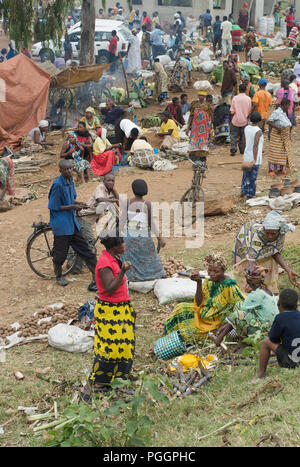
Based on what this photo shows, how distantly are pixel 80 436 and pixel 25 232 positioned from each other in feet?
18.7

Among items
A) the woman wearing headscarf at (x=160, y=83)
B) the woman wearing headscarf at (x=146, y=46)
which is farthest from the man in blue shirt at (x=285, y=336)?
the woman wearing headscarf at (x=146, y=46)

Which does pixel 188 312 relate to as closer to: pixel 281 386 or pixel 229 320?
pixel 229 320

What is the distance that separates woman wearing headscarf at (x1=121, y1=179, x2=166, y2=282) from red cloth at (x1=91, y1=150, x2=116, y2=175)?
4097 mm

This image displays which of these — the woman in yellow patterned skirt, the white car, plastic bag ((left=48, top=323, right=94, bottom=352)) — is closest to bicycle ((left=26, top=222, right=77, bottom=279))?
plastic bag ((left=48, top=323, right=94, bottom=352))

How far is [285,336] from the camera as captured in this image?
4.18 metres

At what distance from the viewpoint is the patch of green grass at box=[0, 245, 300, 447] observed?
349 centimetres

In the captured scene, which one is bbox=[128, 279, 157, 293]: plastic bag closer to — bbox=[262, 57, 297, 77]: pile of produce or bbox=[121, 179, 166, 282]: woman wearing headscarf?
bbox=[121, 179, 166, 282]: woman wearing headscarf

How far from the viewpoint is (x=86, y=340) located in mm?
5512

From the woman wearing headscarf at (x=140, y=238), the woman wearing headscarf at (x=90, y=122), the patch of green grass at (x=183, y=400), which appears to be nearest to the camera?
the patch of green grass at (x=183, y=400)

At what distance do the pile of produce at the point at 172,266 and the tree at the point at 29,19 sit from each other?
33.3ft

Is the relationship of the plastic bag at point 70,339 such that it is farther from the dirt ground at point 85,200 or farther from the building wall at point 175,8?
the building wall at point 175,8

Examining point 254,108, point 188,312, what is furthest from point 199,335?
point 254,108

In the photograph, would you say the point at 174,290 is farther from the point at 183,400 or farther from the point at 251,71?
the point at 251,71

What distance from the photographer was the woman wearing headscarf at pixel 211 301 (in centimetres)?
501
